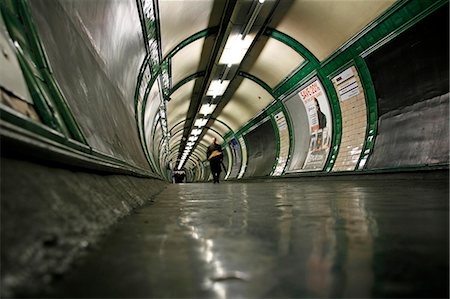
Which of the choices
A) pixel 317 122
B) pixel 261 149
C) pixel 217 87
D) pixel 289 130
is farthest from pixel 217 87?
pixel 261 149

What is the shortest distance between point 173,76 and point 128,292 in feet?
29.9

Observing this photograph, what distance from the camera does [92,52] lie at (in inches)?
134

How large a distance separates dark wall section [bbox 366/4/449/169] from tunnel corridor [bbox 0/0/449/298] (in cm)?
3

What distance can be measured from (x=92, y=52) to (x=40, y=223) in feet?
9.70

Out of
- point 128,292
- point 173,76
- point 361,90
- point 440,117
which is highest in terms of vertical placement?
point 173,76

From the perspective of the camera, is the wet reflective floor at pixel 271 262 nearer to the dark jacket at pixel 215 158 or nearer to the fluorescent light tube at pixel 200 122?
the dark jacket at pixel 215 158

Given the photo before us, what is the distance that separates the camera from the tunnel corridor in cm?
80

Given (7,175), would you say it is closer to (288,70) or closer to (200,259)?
(200,259)

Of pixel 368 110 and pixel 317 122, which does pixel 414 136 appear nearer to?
pixel 368 110

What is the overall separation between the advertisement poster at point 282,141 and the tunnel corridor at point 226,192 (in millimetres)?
1837

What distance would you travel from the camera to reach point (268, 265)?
901mm

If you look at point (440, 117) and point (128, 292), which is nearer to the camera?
point (128, 292)

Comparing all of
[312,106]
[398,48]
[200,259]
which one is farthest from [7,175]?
[312,106]

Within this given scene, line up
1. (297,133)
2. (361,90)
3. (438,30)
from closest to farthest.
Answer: (438,30)
(361,90)
(297,133)
